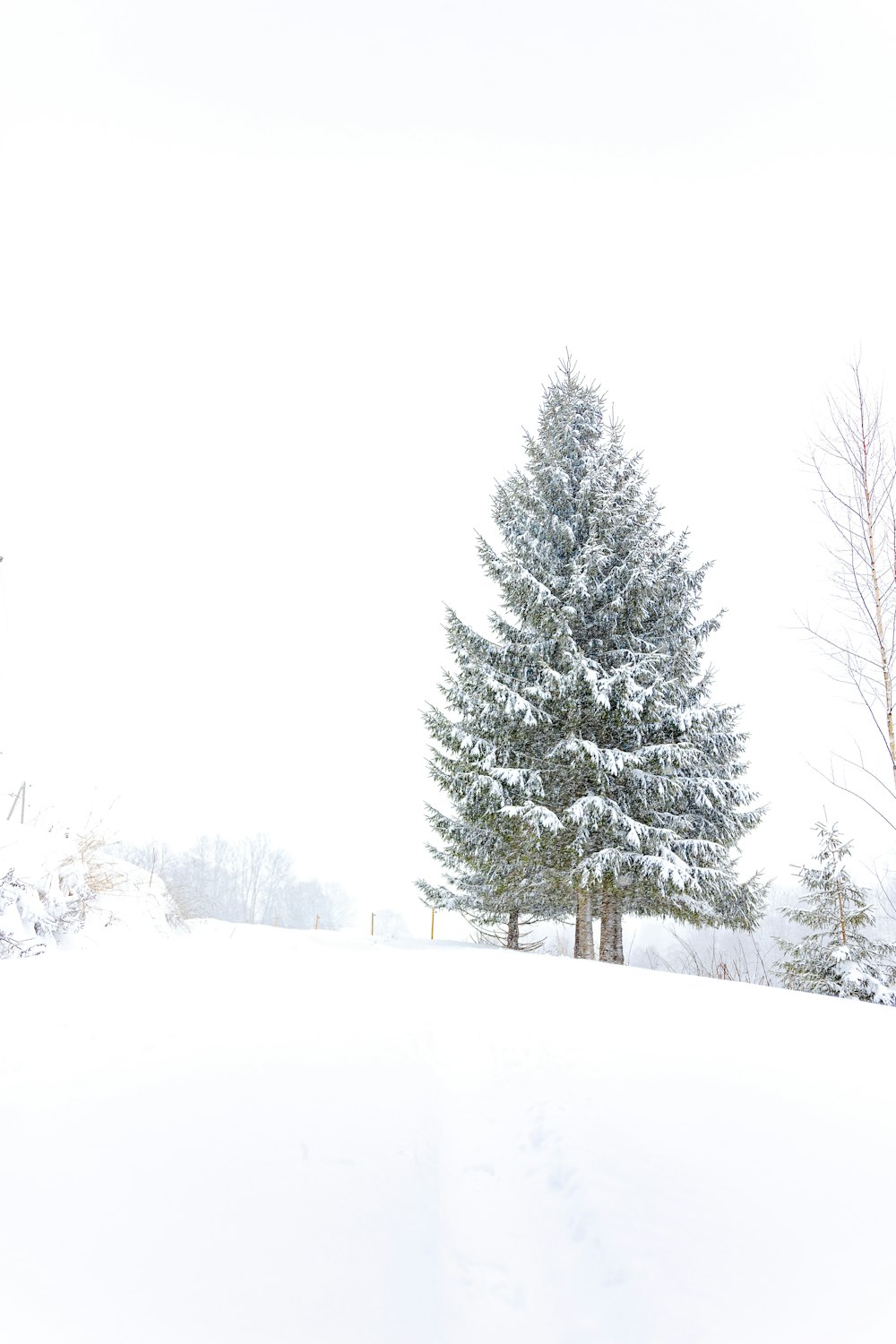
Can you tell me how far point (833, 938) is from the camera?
309 inches

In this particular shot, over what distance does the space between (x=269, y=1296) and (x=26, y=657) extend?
10.5m

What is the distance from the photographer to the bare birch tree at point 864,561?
20.1 ft

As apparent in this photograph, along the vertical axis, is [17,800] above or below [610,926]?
above

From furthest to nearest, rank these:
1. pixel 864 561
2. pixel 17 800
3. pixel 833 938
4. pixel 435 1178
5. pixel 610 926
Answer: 1. pixel 610 926
2. pixel 833 938
3. pixel 17 800
4. pixel 864 561
5. pixel 435 1178

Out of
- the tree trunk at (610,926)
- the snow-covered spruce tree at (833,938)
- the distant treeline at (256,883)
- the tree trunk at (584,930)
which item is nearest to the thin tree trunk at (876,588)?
the snow-covered spruce tree at (833,938)

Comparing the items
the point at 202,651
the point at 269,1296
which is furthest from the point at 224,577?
the point at 269,1296

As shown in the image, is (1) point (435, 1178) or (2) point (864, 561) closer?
(1) point (435, 1178)

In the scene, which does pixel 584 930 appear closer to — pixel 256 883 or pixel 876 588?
pixel 876 588

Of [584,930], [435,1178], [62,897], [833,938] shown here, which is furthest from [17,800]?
[833,938]

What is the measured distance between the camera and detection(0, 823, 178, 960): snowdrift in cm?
432

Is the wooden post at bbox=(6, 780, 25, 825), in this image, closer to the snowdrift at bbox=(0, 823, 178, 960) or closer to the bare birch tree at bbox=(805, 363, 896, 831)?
the snowdrift at bbox=(0, 823, 178, 960)

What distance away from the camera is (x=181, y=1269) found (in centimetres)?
120

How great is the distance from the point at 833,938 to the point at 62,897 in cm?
882

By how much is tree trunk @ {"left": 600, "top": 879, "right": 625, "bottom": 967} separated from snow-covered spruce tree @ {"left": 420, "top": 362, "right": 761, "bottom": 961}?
21mm
